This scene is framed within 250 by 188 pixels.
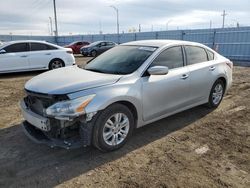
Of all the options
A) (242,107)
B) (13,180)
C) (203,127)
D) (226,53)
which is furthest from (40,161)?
(226,53)

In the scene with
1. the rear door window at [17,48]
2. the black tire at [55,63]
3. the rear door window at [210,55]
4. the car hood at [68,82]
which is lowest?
the black tire at [55,63]

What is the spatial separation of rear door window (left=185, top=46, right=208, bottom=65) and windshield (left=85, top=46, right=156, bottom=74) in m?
0.93

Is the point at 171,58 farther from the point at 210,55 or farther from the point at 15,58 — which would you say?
the point at 15,58

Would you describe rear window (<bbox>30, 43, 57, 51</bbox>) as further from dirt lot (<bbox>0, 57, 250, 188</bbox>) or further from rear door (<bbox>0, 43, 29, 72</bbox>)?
dirt lot (<bbox>0, 57, 250, 188</bbox>)

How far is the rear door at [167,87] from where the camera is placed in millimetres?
4355

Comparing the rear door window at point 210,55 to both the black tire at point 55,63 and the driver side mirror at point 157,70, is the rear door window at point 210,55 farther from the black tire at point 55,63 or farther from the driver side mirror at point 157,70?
the black tire at point 55,63

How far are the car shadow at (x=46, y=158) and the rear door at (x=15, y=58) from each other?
20.8 ft

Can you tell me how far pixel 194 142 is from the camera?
445 cm

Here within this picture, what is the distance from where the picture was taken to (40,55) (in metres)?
11.1

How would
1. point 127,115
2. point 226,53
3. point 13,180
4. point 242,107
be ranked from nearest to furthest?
point 13,180, point 127,115, point 242,107, point 226,53

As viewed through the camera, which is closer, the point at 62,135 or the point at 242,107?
the point at 62,135

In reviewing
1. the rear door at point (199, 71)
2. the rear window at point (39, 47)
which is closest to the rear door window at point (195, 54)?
the rear door at point (199, 71)

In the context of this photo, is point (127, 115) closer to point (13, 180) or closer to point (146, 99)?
point (146, 99)

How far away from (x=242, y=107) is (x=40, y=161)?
15.9 ft
